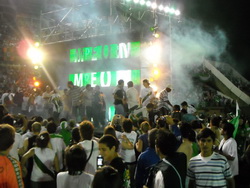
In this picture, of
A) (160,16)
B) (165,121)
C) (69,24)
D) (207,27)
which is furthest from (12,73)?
(165,121)

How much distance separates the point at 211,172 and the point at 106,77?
17468 mm

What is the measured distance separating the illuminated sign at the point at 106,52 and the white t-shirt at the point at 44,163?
1485cm

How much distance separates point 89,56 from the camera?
22438mm

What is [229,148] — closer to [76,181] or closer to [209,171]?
[209,171]

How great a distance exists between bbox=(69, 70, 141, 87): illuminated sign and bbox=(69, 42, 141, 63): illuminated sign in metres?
1.05

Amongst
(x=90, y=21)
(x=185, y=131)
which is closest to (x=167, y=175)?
(x=185, y=131)

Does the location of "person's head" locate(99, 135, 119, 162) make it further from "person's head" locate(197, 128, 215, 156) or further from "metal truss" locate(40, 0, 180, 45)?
"metal truss" locate(40, 0, 180, 45)

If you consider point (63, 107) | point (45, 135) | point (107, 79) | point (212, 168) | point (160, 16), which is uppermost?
point (160, 16)

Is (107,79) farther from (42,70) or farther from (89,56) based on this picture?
(42,70)

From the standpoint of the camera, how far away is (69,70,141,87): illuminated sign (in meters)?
19.8

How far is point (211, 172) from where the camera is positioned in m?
4.04

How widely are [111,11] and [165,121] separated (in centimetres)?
1339

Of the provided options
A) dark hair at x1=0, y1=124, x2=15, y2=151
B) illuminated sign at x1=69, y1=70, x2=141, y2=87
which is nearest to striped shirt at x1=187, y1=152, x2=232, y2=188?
dark hair at x1=0, y1=124, x2=15, y2=151

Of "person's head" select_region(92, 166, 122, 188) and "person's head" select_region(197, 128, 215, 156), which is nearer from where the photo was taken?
"person's head" select_region(92, 166, 122, 188)
